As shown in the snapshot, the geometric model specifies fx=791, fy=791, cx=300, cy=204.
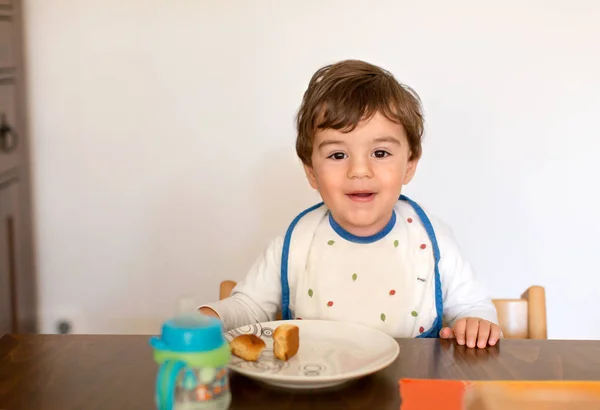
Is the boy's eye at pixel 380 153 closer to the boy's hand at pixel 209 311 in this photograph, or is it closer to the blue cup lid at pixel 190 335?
the boy's hand at pixel 209 311

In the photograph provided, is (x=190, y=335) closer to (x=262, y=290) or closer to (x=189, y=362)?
(x=189, y=362)

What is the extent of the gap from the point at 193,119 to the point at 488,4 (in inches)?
36.2

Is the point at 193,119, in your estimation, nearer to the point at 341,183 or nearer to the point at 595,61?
the point at 341,183

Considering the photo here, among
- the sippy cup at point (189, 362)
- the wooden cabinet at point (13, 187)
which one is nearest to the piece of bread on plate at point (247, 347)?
the sippy cup at point (189, 362)

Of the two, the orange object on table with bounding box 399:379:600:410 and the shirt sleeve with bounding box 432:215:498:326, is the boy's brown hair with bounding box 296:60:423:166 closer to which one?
the shirt sleeve with bounding box 432:215:498:326

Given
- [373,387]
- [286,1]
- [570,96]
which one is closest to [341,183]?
[373,387]

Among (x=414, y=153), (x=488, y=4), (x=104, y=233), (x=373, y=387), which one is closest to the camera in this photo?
(x=373, y=387)

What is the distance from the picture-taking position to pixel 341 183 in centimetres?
143

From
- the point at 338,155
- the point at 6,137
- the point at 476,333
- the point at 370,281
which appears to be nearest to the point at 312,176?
the point at 338,155

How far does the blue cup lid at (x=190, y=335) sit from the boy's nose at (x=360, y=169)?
0.60 m

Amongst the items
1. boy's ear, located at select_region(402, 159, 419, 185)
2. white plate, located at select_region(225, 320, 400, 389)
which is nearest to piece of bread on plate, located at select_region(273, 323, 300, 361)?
white plate, located at select_region(225, 320, 400, 389)

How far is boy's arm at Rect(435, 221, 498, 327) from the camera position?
1453 millimetres

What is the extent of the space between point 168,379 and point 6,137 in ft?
5.37

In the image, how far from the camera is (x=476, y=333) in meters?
1.21
